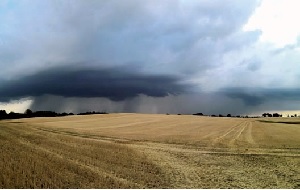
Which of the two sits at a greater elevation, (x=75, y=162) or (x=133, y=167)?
(x=75, y=162)

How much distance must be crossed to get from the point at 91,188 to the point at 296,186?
29.2ft

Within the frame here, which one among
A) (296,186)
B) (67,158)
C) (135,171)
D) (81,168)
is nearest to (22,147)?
(67,158)

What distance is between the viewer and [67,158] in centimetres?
1898

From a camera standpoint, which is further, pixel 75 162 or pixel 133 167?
pixel 133 167

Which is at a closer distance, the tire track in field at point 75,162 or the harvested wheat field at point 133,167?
the harvested wheat field at point 133,167

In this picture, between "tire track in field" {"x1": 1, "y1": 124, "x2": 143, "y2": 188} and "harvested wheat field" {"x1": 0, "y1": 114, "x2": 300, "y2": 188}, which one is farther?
"tire track in field" {"x1": 1, "y1": 124, "x2": 143, "y2": 188}

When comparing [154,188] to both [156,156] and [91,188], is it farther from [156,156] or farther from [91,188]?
[156,156]

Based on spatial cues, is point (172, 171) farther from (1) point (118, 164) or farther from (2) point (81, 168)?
(2) point (81, 168)

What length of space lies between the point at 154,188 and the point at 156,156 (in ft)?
26.7

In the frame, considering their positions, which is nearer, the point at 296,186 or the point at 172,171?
the point at 296,186

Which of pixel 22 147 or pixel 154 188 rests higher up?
pixel 22 147

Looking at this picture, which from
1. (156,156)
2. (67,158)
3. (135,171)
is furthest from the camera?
(156,156)

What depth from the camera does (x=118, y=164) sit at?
1909 cm

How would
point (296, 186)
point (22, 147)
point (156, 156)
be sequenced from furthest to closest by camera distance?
point (156, 156) < point (22, 147) < point (296, 186)
